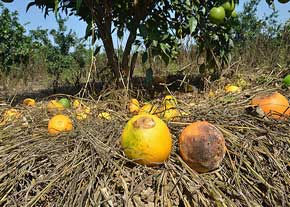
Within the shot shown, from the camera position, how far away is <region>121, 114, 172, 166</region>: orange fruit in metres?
1.53

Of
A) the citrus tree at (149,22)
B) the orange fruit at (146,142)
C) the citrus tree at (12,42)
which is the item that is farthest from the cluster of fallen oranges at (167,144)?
the citrus tree at (12,42)

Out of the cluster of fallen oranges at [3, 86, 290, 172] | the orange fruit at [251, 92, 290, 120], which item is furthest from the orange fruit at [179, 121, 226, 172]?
the orange fruit at [251, 92, 290, 120]

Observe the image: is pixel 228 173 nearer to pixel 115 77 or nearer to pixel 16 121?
pixel 16 121

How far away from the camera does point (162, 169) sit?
1.55 m

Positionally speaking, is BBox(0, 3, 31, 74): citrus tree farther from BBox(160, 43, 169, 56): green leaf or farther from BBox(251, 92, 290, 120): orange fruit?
BBox(251, 92, 290, 120): orange fruit

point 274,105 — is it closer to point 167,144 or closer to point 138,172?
point 167,144

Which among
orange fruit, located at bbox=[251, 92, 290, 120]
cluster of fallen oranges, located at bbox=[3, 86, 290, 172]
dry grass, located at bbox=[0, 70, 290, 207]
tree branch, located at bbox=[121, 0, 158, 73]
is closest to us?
dry grass, located at bbox=[0, 70, 290, 207]

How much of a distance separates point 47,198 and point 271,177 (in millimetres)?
815

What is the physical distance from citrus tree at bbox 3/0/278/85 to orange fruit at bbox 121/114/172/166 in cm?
142

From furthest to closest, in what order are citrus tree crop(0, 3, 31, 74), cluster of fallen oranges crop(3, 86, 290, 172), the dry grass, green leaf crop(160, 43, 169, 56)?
citrus tree crop(0, 3, 31, 74), green leaf crop(160, 43, 169, 56), cluster of fallen oranges crop(3, 86, 290, 172), the dry grass

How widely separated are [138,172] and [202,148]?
0.83 feet

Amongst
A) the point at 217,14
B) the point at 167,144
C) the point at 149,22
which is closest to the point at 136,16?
the point at 149,22

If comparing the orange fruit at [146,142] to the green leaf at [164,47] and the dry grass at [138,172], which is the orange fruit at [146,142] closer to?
the dry grass at [138,172]

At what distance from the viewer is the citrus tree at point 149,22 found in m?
3.21
